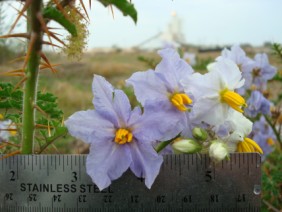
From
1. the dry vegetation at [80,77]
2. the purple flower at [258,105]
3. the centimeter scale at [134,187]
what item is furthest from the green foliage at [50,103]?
the dry vegetation at [80,77]

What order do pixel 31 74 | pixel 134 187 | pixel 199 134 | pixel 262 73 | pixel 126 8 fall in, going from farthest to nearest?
pixel 262 73
pixel 134 187
pixel 199 134
pixel 31 74
pixel 126 8

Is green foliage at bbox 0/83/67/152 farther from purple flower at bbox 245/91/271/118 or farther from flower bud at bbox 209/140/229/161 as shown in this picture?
purple flower at bbox 245/91/271/118

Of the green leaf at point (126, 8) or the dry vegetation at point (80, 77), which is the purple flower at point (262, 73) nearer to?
the dry vegetation at point (80, 77)

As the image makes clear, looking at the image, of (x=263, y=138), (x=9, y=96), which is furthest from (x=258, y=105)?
(x=9, y=96)

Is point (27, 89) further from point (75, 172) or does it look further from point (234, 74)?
point (234, 74)

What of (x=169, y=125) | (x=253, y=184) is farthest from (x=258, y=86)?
(x=169, y=125)

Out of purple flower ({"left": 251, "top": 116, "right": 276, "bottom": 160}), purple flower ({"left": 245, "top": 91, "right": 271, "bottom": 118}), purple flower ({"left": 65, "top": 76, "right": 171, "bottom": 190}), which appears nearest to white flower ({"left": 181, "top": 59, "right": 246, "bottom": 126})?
purple flower ({"left": 65, "top": 76, "right": 171, "bottom": 190})

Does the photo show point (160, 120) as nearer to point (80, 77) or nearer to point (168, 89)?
point (168, 89)
